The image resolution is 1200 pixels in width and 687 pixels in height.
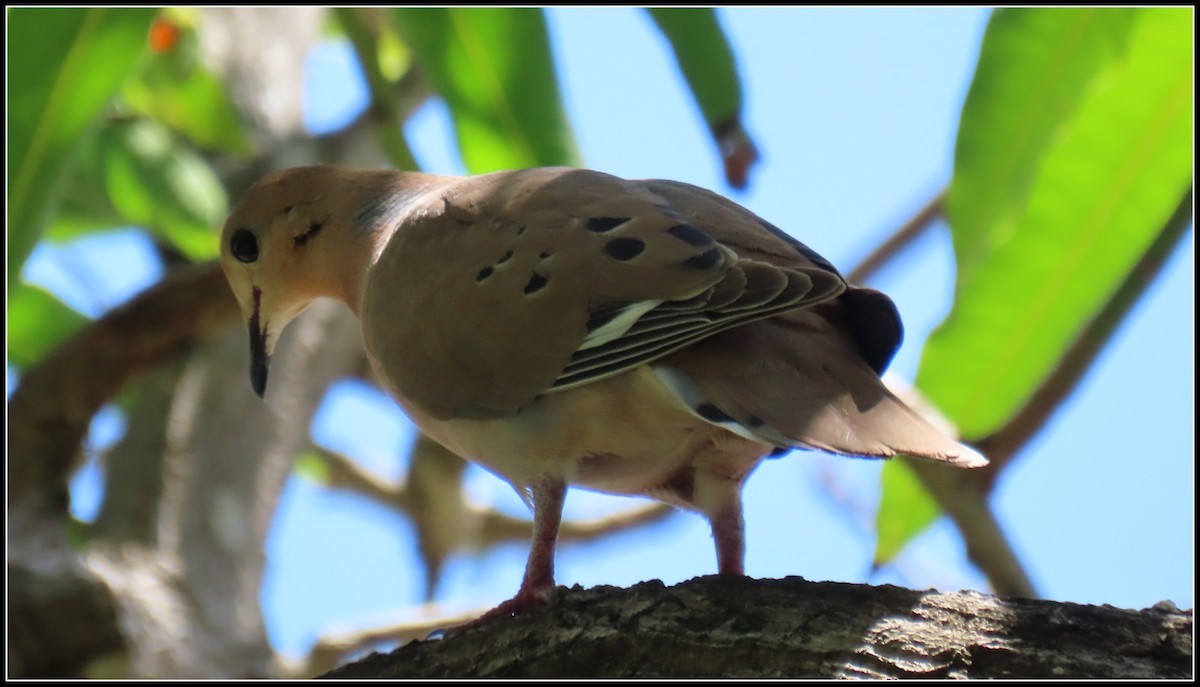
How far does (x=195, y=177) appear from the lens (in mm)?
5742

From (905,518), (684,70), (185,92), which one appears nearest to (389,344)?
(684,70)

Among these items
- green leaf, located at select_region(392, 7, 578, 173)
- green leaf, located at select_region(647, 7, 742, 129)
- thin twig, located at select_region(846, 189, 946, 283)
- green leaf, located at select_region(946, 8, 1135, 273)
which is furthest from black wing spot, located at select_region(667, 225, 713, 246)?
thin twig, located at select_region(846, 189, 946, 283)

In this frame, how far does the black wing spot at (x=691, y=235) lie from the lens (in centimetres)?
316

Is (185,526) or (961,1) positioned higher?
(961,1)

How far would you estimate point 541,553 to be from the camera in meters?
3.21

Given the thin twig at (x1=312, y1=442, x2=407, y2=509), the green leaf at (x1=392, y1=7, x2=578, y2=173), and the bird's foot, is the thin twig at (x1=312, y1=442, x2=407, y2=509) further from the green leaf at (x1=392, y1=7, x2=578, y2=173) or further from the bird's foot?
the bird's foot

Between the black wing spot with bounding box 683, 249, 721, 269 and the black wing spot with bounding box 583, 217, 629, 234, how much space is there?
300 millimetres

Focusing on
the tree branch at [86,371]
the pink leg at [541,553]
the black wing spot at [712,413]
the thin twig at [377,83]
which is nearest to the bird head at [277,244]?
the tree branch at [86,371]

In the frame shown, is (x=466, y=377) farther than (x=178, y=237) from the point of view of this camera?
No

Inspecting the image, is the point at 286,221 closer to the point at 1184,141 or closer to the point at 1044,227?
the point at 1044,227

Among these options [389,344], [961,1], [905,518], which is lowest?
[905,518]

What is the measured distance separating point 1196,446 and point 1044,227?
0.91m

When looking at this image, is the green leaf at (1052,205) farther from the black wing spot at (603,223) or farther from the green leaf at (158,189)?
the green leaf at (158,189)

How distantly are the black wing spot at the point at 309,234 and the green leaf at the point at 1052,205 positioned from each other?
2.08 m
